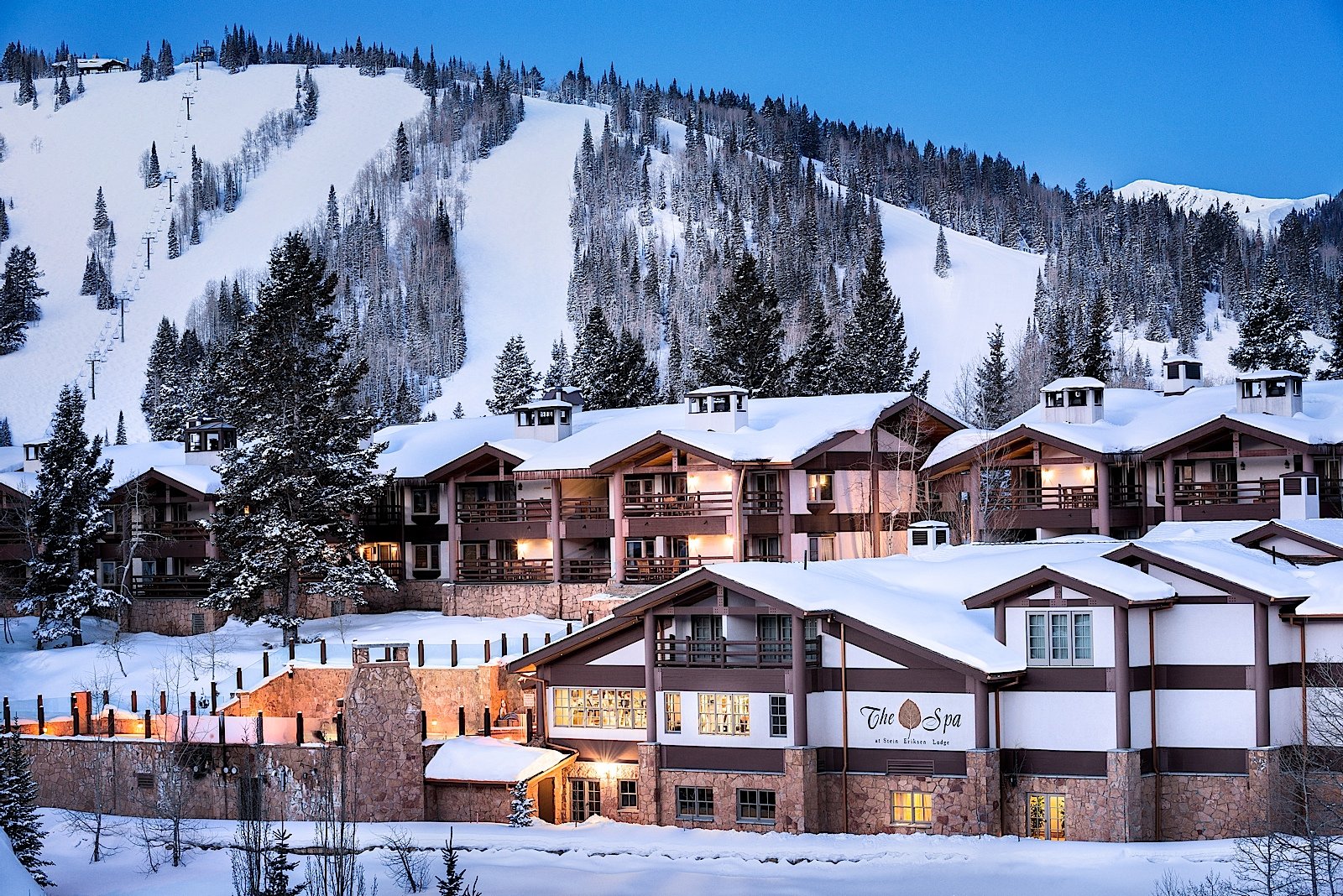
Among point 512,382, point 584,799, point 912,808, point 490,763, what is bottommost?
point 584,799

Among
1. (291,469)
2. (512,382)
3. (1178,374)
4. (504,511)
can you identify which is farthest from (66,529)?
(1178,374)

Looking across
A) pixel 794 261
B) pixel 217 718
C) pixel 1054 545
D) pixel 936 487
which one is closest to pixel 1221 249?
pixel 794 261

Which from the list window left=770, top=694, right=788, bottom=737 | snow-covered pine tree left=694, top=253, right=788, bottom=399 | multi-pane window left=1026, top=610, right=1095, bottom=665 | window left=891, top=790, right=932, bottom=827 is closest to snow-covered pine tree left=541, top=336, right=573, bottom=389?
snow-covered pine tree left=694, top=253, right=788, bottom=399

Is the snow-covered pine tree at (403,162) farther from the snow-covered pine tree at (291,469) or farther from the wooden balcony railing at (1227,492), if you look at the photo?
the wooden balcony railing at (1227,492)

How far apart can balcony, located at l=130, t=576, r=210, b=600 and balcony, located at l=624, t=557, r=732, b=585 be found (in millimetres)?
15742

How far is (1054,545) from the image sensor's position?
131 feet

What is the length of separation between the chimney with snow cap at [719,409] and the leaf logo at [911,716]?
22.5m

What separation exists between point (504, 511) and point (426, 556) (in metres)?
4.28

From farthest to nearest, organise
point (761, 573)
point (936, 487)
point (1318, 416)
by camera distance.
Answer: point (936, 487)
point (1318, 416)
point (761, 573)

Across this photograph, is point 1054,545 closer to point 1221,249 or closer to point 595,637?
point 595,637

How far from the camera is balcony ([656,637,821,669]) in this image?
35969mm

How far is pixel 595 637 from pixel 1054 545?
11794 millimetres

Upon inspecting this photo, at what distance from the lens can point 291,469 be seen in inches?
2119

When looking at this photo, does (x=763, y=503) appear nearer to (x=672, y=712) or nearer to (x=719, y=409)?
(x=719, y=409)
